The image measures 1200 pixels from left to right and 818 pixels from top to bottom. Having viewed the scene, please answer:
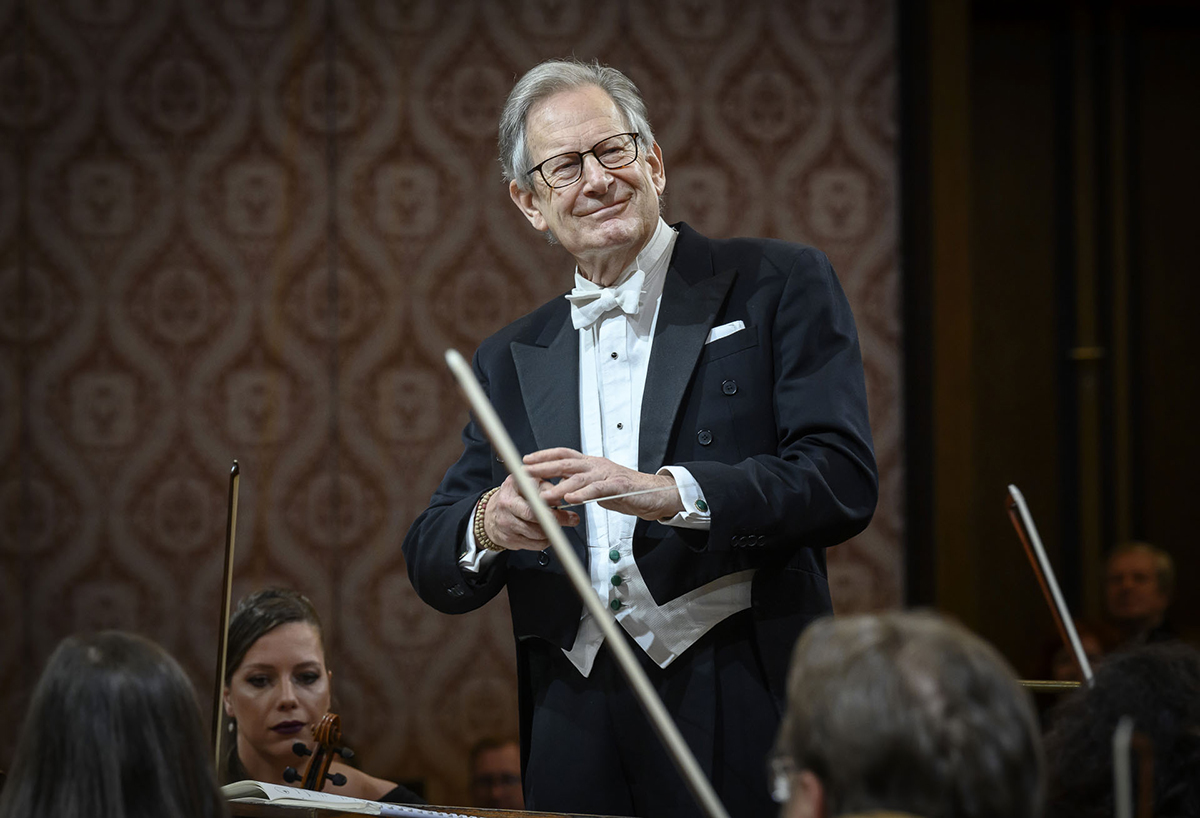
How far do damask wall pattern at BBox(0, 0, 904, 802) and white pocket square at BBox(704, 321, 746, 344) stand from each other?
8.26 feet

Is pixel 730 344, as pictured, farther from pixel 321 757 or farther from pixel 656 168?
pixel 321 757

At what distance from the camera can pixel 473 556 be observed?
1.61 m

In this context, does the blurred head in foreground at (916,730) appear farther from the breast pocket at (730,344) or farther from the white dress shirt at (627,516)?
the breast pocket at (730,344)

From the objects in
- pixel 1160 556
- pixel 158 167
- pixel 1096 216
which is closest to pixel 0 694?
pixel 158 167

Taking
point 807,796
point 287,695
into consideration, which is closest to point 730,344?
point 807,796

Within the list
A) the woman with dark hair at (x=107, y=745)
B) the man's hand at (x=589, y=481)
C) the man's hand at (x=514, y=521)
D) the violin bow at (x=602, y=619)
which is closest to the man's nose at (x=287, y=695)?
the man's hand at (x=514, y=521)

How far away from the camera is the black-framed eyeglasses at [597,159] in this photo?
5.49 feet

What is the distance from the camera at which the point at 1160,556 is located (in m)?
3.89

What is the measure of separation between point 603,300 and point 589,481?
37 centimetres

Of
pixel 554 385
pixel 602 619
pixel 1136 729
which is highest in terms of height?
pixel 554 385

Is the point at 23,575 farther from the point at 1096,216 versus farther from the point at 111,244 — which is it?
the point at 1096,216

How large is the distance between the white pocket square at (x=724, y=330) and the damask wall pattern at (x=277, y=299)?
2.52 metres

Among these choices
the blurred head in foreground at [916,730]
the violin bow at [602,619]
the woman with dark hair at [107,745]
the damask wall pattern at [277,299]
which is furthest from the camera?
the damask wall pattern at [277,299]

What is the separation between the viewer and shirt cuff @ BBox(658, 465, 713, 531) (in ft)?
4.69
